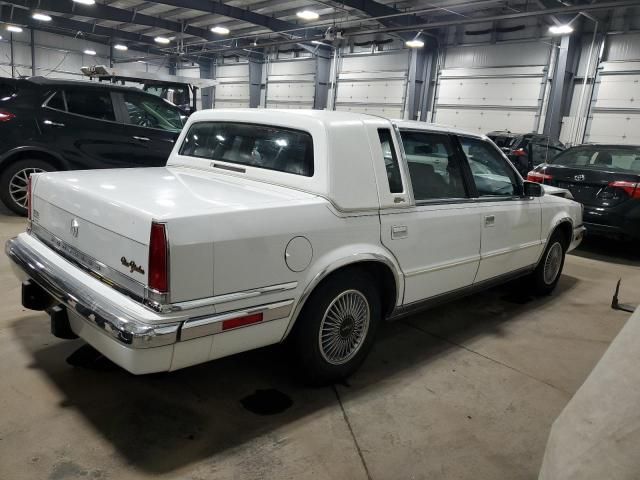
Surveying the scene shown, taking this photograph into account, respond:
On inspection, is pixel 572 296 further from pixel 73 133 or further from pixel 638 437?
pixel 73 133

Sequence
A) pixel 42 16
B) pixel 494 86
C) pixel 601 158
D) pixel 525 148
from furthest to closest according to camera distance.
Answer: pixel 42 16, pixel 494 86, pixel 525 148, pixel 601 158

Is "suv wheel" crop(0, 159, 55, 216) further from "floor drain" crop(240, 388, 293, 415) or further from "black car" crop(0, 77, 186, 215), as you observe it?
"floor drain" crop(240, 388, 293, 415)

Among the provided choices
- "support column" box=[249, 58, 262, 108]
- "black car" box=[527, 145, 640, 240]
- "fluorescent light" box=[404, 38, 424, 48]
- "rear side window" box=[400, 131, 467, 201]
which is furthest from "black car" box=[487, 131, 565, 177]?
"support column" box=[249, 58, 262, 108]

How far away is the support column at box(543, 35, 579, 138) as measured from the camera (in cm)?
1226

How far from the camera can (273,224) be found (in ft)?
7.25

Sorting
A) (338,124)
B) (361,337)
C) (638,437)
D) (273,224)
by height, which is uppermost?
(338,124)

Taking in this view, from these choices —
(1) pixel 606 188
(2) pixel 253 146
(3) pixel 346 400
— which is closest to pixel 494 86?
(1) pixel 606 188

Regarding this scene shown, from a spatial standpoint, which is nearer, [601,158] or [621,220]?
[621,220]

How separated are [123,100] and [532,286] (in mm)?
5526

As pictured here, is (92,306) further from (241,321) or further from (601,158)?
(601,158)

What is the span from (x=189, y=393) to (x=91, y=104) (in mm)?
4987

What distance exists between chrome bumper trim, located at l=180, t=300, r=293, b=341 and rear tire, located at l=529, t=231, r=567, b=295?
10.2 ft

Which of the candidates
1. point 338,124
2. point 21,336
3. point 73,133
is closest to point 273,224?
point 338,124

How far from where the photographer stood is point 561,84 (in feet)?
40.3
